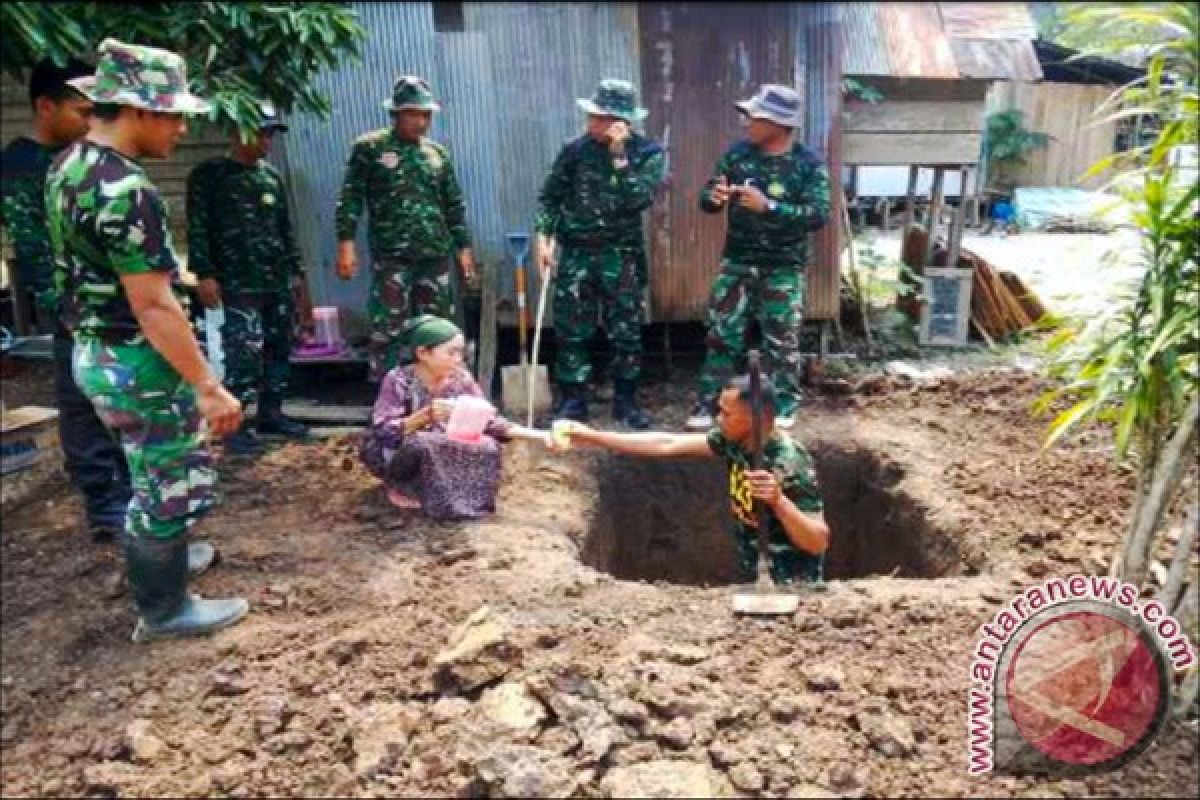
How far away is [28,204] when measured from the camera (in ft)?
16.6

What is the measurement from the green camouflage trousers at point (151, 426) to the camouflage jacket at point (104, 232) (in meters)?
0.08

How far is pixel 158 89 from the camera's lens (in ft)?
9.61

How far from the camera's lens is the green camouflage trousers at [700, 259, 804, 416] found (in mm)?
5398

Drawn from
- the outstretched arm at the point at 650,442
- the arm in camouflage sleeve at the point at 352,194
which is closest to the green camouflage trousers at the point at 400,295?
the arm in camouflage sleeve at the point at 352,194

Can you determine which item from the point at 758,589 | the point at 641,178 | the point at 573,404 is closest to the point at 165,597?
the point at 758,589

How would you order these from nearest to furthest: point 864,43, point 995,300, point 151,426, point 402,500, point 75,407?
point 151,426
point 75,407
point 402,500
point 864,43
point 995,300

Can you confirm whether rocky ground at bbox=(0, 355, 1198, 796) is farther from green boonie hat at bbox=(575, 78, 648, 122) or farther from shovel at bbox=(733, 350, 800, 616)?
green boonie hat at bbox=(575, 78, 648, 122)

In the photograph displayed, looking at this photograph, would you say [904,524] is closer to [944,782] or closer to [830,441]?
[830,441]

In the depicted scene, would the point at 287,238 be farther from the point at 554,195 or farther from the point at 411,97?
the point at 554,195

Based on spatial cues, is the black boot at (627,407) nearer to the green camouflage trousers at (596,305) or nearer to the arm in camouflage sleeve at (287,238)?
the green camouflage trousers at (596,305)

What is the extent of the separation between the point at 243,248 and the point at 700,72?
3144 mm

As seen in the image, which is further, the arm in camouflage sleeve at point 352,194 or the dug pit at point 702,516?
the arm in camouflage sleeve at point 352,194

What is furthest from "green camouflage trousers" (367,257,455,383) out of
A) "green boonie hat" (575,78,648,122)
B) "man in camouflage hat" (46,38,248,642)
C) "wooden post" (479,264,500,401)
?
"man in camouflage hat" (46,38,248,642)

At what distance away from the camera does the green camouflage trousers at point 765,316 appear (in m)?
5.40
